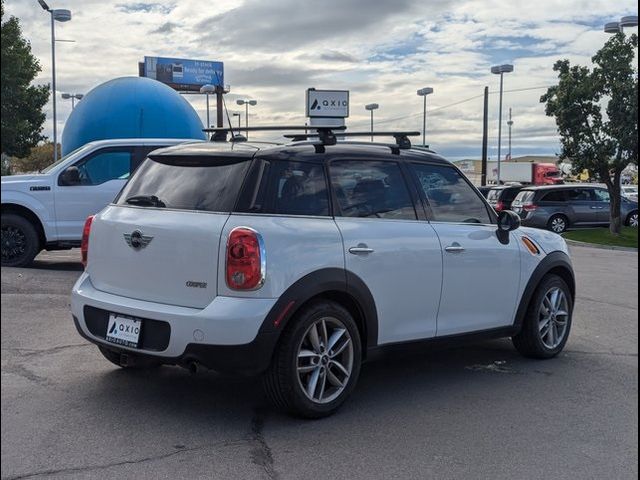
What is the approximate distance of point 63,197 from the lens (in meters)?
10.7

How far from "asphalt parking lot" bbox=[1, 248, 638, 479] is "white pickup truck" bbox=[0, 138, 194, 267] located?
14.9 ft

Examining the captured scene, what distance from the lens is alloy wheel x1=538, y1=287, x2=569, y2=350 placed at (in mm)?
6086

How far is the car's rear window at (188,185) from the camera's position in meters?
4.41

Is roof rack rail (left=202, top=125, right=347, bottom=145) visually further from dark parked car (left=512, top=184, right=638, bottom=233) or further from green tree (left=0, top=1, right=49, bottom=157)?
dark parked car (left=512, top=184, right=638, bottom=233)

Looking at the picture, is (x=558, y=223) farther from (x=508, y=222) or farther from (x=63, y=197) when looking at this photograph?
(x=508, y=222)

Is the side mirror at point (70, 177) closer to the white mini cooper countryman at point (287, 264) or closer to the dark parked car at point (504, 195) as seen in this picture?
the white mini cooper countryman at point (287, 264)

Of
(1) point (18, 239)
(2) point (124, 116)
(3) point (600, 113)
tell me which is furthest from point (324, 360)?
(3) point (600, 113)

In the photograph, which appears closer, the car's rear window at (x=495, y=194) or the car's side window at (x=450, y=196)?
the car's side window at (x=450, y=196)

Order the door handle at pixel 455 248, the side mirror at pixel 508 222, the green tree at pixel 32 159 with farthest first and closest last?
the side mirror at pixel 508 222 < the door handle at pixel 455 248 < the green tree at pixel 32 159

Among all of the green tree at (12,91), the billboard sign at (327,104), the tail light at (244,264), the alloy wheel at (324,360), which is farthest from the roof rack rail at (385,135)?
the billboard sign at (327,104)

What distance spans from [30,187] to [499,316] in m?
7.48

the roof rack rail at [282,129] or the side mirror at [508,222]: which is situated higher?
the roof rack rail at [282,129]

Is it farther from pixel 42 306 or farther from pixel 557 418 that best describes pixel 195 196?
pixel 42 306

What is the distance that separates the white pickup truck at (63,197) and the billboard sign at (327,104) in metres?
2.08
